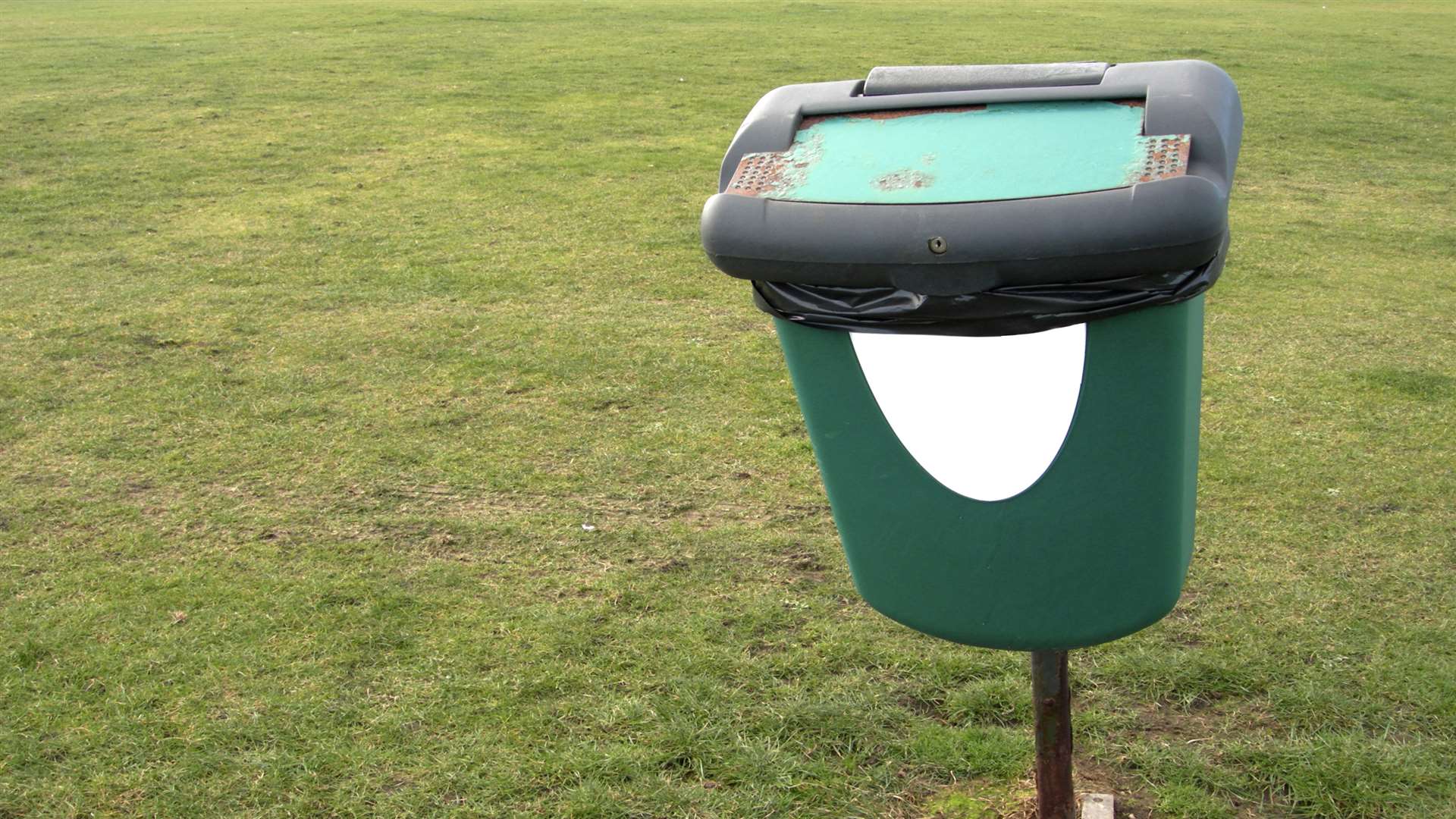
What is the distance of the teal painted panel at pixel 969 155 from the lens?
165 cm

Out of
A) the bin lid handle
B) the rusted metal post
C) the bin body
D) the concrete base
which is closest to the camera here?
the bin body

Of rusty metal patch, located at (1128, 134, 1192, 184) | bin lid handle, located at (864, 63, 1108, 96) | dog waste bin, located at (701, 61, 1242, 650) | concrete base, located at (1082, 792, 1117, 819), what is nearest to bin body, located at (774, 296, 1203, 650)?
dog waste bin, located at (701, 61, 1242, 650)

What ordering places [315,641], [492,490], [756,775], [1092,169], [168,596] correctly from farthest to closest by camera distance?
[492,490] → [168,596] → [315,641] → [756,775] → [1092,169]

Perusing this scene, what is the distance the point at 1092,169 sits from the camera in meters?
1.66

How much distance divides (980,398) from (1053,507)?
189 millimetres

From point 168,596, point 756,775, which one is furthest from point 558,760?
point 168,596

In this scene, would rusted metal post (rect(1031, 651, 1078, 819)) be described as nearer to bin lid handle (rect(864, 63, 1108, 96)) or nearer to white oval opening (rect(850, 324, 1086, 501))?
white oval opening (rect(850, 324, 1086, 501))

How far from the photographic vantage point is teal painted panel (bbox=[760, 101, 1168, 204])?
165 cm

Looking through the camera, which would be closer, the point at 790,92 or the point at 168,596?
the point at 790,92

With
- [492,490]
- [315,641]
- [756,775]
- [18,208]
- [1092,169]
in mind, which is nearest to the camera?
[1092,169]

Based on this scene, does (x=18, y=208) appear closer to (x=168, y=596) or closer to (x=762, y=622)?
(x=168, y=596)

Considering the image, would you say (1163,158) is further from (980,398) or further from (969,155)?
(980,398)

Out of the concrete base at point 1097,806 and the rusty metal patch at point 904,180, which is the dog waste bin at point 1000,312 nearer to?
the rusty metal patch at point 904,180

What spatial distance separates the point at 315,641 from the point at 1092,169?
7.24 feet
